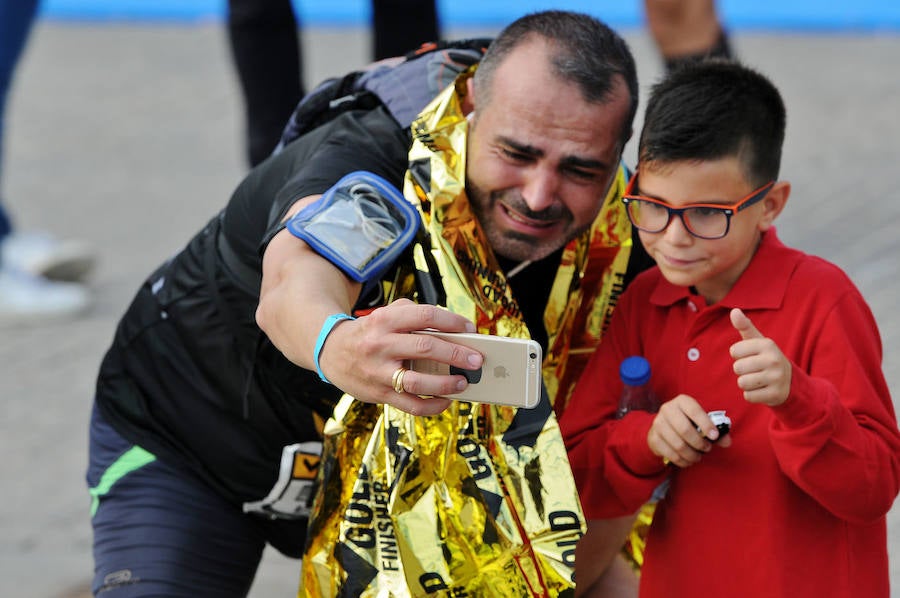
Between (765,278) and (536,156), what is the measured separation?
0.47 m

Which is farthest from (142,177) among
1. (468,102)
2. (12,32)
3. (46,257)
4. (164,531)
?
(468,102)

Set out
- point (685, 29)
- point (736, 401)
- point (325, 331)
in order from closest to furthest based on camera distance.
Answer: point (325, 331) → point (736, 401) → point (685, 29)

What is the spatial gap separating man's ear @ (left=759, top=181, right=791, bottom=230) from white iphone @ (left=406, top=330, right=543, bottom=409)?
1.74 feet

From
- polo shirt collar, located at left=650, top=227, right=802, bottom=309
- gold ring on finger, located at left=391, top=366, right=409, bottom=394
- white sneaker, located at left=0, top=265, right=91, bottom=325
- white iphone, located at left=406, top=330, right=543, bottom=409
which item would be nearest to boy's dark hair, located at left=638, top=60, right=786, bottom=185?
polo shirt collar, located at left=650, top=227, right=802, bottom=309

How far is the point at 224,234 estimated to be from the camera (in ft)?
8.20

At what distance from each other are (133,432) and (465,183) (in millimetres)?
898

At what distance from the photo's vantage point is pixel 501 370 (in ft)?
5.31

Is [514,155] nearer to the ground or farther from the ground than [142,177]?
farther from the ground

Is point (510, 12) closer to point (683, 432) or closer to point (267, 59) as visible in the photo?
point (267, 59)

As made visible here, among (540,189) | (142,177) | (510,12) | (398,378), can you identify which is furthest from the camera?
(510,12)

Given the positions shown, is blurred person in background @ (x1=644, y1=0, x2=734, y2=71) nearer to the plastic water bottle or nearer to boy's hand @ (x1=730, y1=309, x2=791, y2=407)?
the plastic water bottle

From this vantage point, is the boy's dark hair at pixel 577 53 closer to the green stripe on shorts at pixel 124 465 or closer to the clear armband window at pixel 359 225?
the clear armband window at pixel 359 225

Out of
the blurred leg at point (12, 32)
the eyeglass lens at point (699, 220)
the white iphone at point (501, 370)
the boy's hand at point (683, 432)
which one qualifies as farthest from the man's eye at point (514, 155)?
the blurred leg at point (12, 32)

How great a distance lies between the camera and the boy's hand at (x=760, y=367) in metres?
1.64
